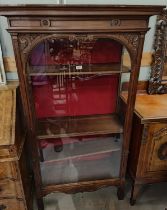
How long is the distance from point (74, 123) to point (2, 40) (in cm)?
81

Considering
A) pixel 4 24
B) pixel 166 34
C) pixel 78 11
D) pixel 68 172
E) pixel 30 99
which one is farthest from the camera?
pixel 68 172

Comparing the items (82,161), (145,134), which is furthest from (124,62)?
(82,161)

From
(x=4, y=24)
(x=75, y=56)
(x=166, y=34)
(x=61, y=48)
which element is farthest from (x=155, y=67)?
(x=4, y=24)

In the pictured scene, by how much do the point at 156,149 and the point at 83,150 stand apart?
0.59 metres

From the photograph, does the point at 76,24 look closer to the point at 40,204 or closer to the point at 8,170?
the point at 8,170

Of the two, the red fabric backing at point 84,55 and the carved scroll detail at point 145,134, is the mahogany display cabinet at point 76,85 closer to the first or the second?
the red fabric backing at point 84,55

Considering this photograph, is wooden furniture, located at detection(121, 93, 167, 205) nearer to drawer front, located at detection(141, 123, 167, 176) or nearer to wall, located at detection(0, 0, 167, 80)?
drawer front, located at detection(141, 123, 167, 176)

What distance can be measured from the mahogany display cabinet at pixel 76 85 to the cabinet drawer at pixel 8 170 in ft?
0.51

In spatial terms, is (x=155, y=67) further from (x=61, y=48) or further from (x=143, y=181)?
(x=143, y=181)

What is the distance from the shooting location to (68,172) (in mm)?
1702

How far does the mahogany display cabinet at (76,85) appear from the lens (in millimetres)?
1072

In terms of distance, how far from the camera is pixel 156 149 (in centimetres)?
152
